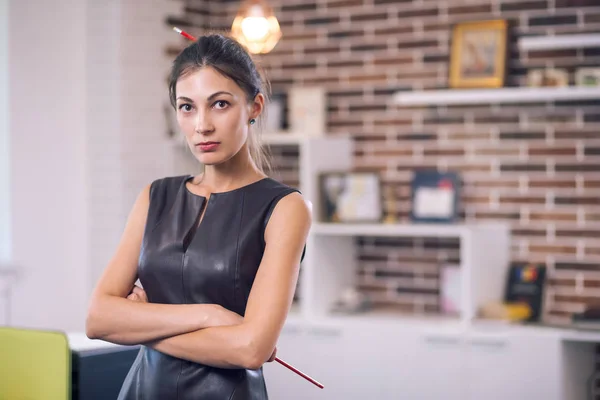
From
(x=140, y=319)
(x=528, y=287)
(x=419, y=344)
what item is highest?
(x=140, y=319)

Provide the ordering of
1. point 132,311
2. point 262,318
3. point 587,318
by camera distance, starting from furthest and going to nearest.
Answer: point 587,318
point 132,311
point 262,318

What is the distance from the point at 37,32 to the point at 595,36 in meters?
2.75

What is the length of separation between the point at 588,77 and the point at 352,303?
1.60 m

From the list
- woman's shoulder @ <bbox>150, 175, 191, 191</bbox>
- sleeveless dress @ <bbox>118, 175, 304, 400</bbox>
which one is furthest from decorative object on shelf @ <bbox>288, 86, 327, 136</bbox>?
sleeveless dress @ <bbox>118, 175, 304, 400</bbox>

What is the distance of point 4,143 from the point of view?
4.37 metres

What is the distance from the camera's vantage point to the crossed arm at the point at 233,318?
70.2 inches

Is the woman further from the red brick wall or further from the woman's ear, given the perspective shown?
the red brick wall

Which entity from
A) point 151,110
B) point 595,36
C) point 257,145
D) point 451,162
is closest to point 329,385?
point 451,162

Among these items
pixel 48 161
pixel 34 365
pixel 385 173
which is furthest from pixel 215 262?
pixel 385 173

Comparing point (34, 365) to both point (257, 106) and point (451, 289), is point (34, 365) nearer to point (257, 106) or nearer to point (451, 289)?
point (257, 106)

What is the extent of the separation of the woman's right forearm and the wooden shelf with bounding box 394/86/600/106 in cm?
267

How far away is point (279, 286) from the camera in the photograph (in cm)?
181

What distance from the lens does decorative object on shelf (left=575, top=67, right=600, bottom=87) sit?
13.4 feet

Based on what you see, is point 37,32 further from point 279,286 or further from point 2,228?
point 279,286
